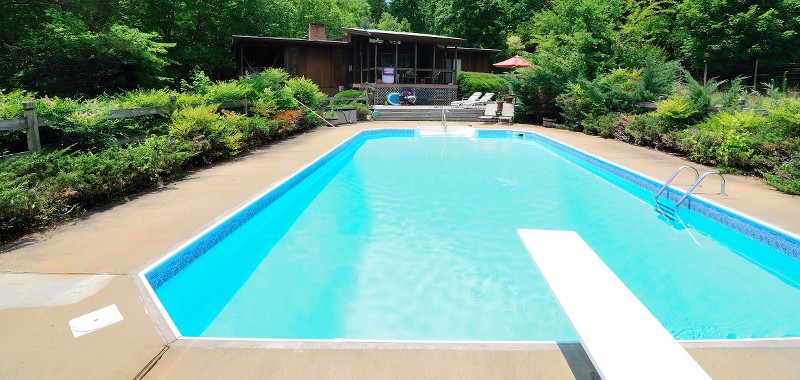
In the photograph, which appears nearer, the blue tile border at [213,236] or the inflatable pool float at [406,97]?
the blue tile border at [213,236]

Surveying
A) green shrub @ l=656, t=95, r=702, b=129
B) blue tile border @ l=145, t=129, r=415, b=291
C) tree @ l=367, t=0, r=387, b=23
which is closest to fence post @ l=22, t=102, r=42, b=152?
blue tile border @ l=145, t=129, r=415, b=291

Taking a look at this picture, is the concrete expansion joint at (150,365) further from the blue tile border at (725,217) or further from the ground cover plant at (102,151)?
the blue tile border at (725,217)

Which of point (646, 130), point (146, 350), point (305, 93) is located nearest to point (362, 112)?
point (305, 93)

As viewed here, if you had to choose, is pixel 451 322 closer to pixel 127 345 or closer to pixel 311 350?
pixel 311 350

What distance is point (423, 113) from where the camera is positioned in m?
20.1

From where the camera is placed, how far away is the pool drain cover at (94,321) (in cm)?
296

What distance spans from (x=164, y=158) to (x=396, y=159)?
19.3 feet

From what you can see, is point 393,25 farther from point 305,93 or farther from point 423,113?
point 305,93

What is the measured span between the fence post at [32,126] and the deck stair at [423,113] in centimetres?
1457

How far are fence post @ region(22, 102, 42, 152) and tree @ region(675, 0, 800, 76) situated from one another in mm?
25157

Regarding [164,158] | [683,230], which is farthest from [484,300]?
[164,158]

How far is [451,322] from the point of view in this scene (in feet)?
13.4

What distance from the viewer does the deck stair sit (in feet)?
65.7

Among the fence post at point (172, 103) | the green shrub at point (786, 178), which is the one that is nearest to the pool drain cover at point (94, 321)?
the fence post at point (172, 103)
